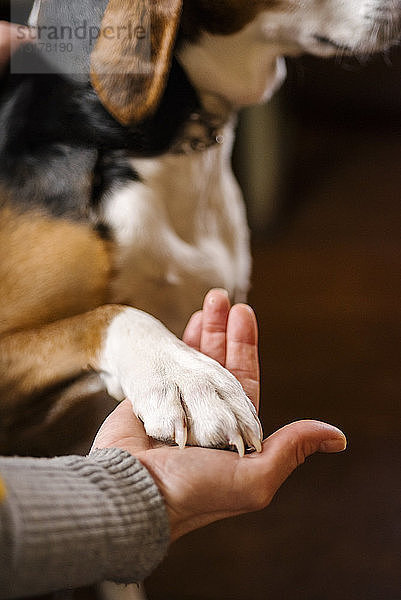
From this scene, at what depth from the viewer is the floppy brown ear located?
1070mm

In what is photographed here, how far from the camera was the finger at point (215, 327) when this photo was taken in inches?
42.6

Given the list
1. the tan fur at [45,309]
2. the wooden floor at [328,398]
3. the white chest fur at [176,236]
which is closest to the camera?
the tan fur at [45,309]

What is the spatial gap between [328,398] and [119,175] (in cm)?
115

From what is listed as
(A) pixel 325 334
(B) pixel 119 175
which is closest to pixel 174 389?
(B) pixel 119 175

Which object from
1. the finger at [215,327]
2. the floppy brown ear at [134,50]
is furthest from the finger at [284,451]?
the floppy brown ear at [134,50]

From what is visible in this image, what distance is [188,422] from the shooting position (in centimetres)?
85

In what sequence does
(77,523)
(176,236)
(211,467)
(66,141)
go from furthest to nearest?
1. (176,236)
2. (66,141)
3. (211,467)
4. (77,523)

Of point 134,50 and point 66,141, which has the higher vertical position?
point 134,50

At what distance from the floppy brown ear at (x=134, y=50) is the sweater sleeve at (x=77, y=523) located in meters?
0.55

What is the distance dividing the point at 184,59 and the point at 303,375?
1.23 m

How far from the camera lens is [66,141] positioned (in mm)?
1158

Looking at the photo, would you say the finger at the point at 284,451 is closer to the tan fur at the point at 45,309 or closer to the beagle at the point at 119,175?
the beagle at the point at 119,175

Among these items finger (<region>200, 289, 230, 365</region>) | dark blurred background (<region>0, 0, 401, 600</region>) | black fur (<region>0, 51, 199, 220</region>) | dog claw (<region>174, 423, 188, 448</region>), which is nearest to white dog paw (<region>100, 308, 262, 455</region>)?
dog claw (<region>174, 423, 188, 448</region>)

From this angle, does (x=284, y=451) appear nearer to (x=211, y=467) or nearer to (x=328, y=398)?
(x=211, y=467)
